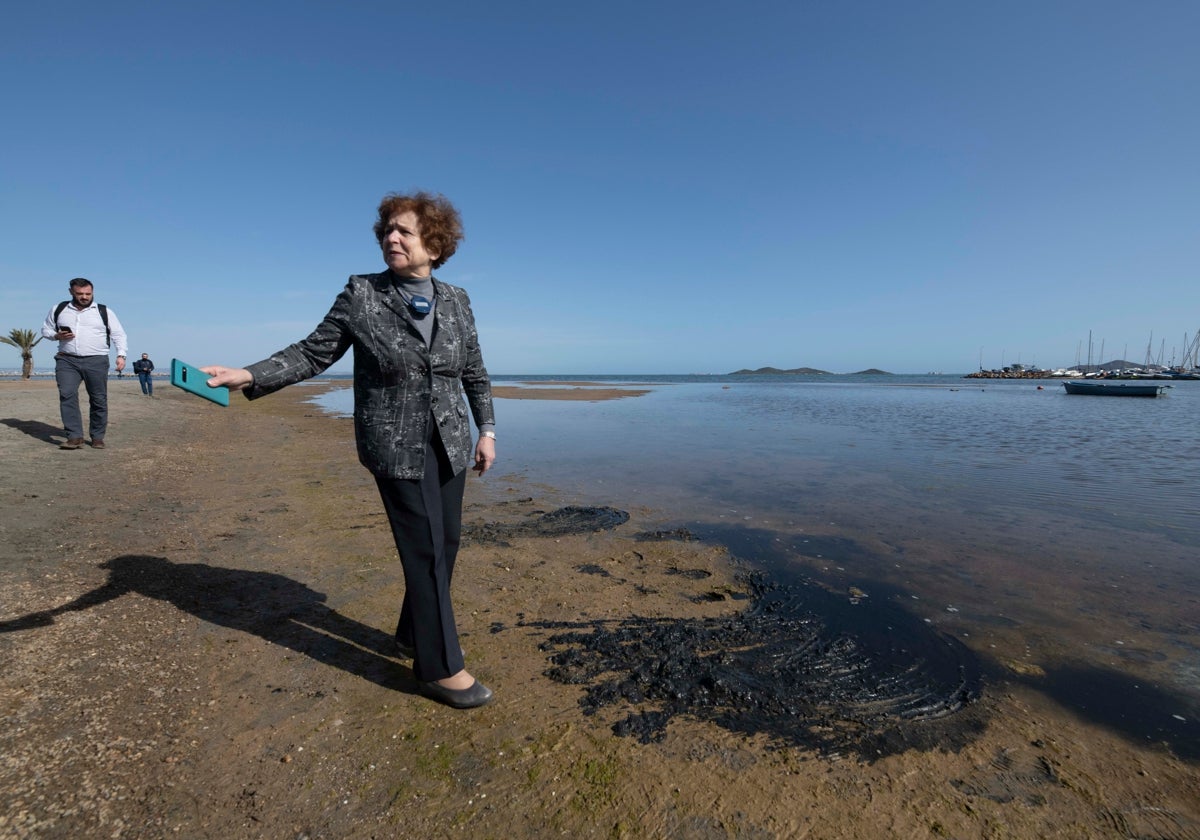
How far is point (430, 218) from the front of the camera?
2752 millimetres

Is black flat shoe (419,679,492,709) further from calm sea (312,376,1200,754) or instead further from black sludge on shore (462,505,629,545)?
calm sea (312,376,1200,754)

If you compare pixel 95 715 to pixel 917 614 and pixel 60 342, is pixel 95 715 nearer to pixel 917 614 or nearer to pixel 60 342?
pixel 917 614

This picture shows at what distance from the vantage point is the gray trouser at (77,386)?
757 centimetres

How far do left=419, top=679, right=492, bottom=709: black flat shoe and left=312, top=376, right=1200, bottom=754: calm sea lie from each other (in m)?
2.98

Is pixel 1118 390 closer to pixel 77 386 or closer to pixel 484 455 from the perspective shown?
pixel 484 455

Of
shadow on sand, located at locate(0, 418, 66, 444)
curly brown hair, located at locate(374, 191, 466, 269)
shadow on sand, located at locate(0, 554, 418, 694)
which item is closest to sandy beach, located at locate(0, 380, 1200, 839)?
shadow on sand, located at locate(0, 554, 418, 694)

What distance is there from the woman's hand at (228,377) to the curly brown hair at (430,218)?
91cm

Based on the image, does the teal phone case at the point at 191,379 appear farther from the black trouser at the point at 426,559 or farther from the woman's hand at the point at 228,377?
the black trouser at the point at 426,559

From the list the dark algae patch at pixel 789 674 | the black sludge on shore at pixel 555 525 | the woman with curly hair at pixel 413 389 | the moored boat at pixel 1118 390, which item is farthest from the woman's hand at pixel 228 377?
the moored boat at pixel 1118 390

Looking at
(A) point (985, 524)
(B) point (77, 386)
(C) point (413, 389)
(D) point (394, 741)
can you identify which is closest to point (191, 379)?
(C) point (413, 389)

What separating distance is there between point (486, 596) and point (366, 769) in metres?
1.77

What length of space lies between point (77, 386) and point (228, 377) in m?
8.08

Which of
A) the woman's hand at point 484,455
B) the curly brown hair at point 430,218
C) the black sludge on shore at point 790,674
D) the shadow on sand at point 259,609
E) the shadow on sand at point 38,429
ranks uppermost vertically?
the curly brown hair at point 430,218

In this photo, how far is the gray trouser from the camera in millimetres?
7573
